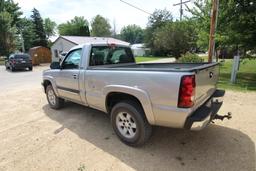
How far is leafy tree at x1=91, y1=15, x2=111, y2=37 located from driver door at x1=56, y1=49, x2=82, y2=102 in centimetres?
5888

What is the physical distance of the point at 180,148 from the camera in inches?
135

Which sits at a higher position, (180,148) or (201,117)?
(201,117)

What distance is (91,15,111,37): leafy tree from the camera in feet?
202

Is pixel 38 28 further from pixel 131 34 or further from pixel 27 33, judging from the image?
pixel 131 34

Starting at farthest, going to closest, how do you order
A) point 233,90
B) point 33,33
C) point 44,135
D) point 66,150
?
point 33,33, point 233,90, point 44,135, point 66,150

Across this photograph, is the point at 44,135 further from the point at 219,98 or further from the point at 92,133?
the point at 219,98

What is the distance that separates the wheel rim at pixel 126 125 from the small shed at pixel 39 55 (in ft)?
88.4

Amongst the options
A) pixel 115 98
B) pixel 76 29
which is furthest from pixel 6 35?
pixel 115 98

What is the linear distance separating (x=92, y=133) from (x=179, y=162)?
1911 mm

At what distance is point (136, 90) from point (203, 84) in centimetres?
106

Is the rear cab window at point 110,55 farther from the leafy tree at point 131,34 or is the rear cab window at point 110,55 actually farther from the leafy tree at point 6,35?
the leafy tree at point 131,34

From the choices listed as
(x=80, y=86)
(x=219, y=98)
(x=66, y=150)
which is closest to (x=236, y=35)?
(x=219, y=98)

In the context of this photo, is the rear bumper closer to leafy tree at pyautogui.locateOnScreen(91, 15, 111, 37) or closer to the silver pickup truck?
the silver pickup truck

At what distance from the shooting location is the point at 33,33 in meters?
45.2
